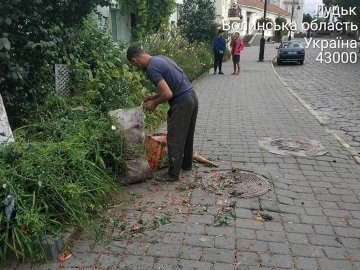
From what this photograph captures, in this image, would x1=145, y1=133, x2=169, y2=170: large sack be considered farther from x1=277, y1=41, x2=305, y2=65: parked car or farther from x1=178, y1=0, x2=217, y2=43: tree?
x1=277, y1=41, x2=305, y2=65: parked car

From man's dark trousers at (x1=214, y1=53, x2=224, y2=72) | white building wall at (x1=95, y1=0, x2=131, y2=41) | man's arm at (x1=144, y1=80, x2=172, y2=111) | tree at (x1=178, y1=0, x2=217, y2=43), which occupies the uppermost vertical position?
tree at (x1=178, y1=0, x2=217, y2=43)

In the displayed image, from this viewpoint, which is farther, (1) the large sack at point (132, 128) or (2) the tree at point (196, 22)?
(2) the tree at point (196, 22)

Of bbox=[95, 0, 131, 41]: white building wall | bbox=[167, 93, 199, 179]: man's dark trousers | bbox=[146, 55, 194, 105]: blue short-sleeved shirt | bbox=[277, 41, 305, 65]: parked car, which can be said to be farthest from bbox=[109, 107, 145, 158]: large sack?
bbox=[277, 41, 305, 65]: parked car

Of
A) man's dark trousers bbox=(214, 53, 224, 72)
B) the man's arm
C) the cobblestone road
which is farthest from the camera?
man's dark trousers bbox=(214, 53, 224, 72)

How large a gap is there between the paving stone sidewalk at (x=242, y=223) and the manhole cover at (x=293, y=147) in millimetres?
177

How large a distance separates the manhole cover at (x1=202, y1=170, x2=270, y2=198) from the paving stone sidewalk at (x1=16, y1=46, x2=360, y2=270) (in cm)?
10

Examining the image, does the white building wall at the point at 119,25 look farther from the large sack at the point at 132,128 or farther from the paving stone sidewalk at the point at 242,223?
the large sack at the point at 132,128

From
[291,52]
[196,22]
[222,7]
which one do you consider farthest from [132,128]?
[222,7]

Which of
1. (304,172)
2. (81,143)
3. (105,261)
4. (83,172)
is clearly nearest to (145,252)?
(105,261)

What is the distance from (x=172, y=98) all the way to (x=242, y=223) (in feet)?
5.85

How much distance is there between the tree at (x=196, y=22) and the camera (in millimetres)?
21141

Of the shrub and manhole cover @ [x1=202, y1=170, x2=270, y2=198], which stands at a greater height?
the shrub

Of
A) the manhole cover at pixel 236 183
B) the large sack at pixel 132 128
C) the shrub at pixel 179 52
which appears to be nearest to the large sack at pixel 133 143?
the large sack at pixel 132 128

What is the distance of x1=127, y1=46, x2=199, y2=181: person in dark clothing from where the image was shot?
4.33 m
